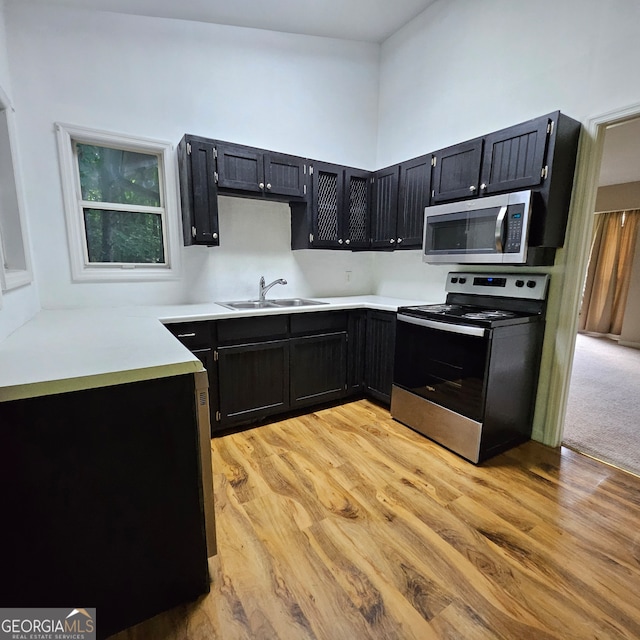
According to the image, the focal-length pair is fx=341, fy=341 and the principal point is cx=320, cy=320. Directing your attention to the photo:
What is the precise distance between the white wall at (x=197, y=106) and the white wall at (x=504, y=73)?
0.43 metres

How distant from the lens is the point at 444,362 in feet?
7.66

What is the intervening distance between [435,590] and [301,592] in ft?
1.71

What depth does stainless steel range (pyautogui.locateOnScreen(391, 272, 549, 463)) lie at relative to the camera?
2117 mm

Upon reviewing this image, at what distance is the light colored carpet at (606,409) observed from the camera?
92.1 inches

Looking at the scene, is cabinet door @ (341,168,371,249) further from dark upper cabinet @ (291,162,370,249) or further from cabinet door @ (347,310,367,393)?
cabinet door @ (347,310,367,393)

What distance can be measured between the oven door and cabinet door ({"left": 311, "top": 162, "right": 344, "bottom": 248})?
1.01m

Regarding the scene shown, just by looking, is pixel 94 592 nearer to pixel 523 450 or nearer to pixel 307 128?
pixel 523 450

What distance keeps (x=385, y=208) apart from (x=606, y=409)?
2627 millimetres

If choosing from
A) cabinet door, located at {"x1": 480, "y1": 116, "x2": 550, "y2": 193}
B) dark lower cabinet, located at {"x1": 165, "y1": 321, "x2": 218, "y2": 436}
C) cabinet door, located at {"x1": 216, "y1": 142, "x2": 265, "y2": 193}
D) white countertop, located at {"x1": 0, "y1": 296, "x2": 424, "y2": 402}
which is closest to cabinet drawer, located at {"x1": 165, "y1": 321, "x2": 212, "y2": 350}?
dark lower cabinet, located at {"x1": 165, "y1": 321, "x2": 218, "y2": 436}

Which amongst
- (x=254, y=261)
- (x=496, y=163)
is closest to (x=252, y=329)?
(x=254, y=261)

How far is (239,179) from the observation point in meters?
2.58

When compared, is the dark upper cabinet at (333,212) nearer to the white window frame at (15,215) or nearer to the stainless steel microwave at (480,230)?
the stainless steel microwave at (480,230)

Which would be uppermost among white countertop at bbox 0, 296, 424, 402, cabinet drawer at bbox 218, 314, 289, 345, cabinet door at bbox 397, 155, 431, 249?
cabinet door at bbox 397, 155, 431, 249

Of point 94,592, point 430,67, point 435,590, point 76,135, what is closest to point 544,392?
point 435,590
